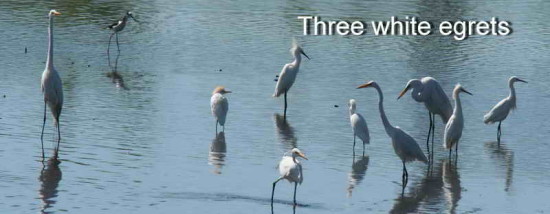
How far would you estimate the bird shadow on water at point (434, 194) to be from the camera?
14359 mm

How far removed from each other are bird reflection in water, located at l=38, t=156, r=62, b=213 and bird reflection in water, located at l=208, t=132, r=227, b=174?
2.05m

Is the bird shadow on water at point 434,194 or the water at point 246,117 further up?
the water at point 246,117

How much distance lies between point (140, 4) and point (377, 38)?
29.1 feet

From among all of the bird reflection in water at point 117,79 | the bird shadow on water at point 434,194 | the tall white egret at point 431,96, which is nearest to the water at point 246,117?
the bird shadow on water at point 434,194

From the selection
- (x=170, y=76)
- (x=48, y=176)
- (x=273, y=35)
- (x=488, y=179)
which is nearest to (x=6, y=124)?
(x=48, y=176)

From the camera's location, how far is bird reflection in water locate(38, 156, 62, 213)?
552 inches

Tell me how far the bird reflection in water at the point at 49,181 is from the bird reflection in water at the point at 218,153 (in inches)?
80.7

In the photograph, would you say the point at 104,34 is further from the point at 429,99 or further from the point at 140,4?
the point at 429,99

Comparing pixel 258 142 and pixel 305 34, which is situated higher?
pixel 305 34

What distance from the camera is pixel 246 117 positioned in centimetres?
1975

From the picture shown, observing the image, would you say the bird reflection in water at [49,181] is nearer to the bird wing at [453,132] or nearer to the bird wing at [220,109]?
the bird wing at [220,109]

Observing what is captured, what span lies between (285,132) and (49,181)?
4.77 metres

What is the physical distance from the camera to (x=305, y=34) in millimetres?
30188

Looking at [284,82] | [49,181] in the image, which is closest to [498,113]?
[284,82]
